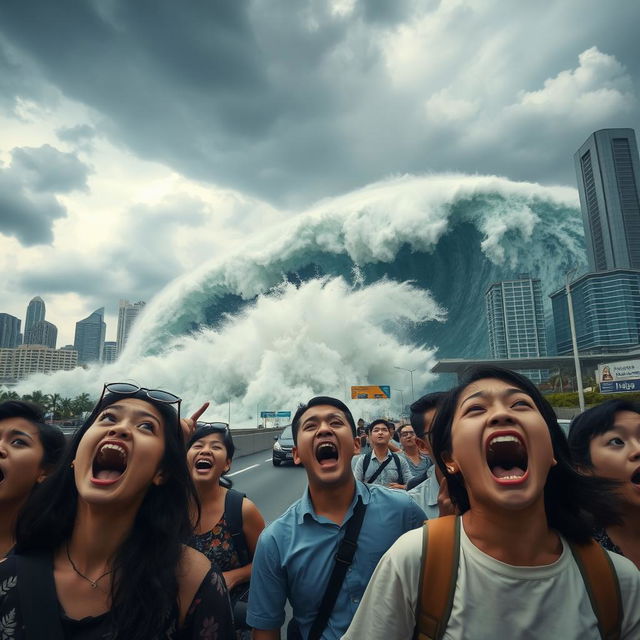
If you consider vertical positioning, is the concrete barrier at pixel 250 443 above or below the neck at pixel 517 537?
below

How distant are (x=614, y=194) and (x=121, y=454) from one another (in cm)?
13331

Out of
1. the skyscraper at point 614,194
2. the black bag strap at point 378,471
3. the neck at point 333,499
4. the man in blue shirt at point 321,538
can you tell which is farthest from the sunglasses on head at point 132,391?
the skyscraper at point 614,194

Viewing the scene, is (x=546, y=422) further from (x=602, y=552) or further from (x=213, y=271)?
(x=213, y=271)

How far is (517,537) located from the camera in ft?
4.65

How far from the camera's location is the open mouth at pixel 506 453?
1549 millimetres

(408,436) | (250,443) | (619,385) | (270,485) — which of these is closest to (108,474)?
(408,436)

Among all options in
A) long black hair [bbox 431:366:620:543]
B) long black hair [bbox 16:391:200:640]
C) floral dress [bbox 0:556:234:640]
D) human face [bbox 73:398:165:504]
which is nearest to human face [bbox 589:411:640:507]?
long black hair [bbox 431:366:620:543]

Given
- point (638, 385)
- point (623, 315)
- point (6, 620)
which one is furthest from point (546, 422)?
point (623, 315)

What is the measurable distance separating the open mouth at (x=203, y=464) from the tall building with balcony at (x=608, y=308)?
75.0 meters

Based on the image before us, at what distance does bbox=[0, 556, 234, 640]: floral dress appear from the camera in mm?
1303

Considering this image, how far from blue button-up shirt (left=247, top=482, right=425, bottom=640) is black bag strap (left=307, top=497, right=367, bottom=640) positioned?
3cm

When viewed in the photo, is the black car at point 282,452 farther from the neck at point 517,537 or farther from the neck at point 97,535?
the neck at point 517,537

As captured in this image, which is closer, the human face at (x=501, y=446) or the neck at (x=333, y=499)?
the human face at (x=501, y=446)

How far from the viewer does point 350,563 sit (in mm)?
2094
